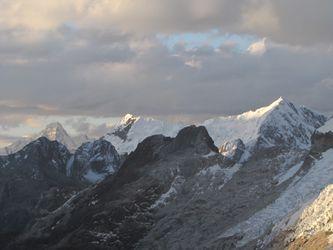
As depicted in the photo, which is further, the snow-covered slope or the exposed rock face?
the snow-covered slope

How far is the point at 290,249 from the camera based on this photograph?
5443 inches

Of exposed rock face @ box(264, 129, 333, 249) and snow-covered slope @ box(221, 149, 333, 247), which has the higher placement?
snow-covered slope @ box(221, 149, 333, 247)

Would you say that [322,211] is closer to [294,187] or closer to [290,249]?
[290,249]

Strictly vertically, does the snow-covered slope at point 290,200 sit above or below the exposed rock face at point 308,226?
above

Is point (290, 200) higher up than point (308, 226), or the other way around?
point (290, 200)

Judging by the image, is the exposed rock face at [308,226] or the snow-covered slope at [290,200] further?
the snow-covered slope at [290,200]

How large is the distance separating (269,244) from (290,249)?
10064 mm

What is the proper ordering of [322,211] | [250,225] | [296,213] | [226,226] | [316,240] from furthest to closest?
1. [226,226]
2. [250,225]
3. [296,213]
4. [322,211]
5. [316,240]

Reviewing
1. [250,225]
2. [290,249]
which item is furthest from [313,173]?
[290,249]

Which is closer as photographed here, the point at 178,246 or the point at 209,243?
the point at 209,243

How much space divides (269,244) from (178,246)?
158 ft

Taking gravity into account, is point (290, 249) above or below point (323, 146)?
below

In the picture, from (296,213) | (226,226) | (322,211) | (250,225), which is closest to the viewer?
(322,211)

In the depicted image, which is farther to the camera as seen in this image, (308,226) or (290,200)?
(290,200)
